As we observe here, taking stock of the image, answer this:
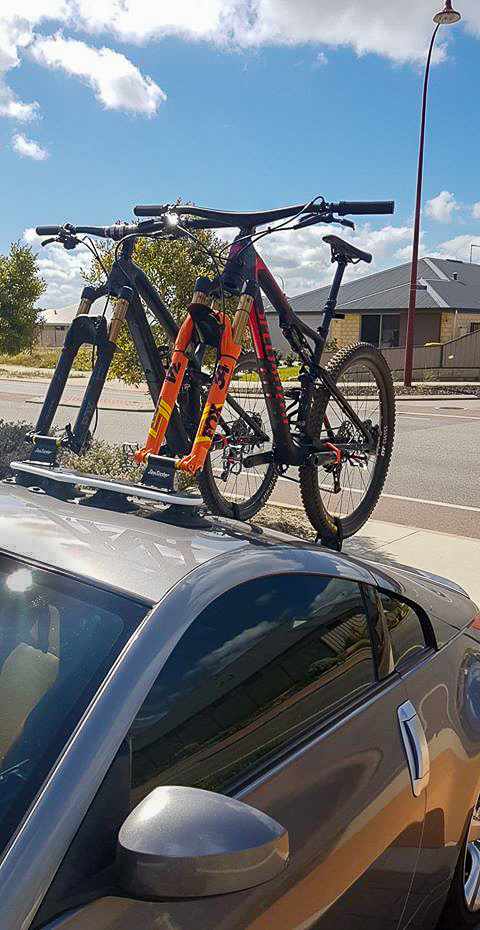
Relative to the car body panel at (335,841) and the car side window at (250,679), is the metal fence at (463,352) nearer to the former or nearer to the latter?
the car side window at (250,679)

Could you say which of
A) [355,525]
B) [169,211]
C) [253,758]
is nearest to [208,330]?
[169,211]

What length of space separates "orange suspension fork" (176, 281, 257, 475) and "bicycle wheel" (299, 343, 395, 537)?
1107 mm

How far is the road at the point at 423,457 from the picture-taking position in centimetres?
802

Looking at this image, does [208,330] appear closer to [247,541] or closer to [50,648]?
[247,541]

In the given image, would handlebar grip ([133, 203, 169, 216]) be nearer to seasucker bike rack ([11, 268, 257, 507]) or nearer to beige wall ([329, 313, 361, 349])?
seasucker bike rack ([11, 268, 257, 507])

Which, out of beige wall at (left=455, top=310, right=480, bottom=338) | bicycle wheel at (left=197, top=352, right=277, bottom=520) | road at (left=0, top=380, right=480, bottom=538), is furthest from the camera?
beige wall at (left=455, top=310, right=480, bottom=338)

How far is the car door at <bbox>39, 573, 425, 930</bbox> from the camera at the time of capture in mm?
1546

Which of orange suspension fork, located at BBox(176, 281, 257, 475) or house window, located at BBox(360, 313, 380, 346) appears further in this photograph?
house window, located at BBox(360, 313, 380, 346)

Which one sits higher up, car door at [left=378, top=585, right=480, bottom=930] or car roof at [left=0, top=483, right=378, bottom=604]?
car roof at [left=0, top=483, right=378, bottom=604]

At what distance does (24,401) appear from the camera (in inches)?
813

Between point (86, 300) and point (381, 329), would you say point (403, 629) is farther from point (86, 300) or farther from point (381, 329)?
point (381, 329)

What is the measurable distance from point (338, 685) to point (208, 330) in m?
2.82

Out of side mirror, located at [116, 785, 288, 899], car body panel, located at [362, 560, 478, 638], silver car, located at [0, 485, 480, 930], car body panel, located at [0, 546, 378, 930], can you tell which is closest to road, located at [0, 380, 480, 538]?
car body panel, located at [362, 560, 478, 638]

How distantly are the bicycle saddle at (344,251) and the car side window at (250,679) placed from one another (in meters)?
3.77
